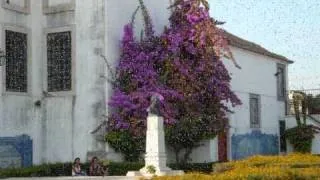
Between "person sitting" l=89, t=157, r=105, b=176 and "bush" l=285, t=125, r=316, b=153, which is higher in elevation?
"bush" l=285, t=125, r=316, b=153

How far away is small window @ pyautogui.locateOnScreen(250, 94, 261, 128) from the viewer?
100 feet

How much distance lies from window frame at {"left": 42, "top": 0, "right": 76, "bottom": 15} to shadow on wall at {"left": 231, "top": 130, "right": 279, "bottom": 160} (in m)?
9.50

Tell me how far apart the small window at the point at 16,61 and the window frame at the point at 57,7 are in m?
1.11

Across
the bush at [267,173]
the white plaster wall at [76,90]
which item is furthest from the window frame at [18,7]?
the bush at [267,173]

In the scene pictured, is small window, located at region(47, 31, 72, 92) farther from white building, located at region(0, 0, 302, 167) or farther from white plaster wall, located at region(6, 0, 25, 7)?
white plaster wall, located at region(6, 0, 25, 7)

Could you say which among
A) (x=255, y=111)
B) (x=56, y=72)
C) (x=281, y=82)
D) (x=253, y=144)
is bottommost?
(x=253, y=144)

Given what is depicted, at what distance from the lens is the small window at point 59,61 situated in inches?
892

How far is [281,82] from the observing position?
3416 centimetres

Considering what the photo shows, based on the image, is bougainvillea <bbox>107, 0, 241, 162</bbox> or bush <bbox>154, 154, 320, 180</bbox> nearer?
bush <bbox>154, 154, 320, 180</bbox>

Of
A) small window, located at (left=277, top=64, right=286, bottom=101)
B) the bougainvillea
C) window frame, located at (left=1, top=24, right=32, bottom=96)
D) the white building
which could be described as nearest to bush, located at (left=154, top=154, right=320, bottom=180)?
the bougainvillea

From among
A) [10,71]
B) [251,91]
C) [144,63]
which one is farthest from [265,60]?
[10,71]

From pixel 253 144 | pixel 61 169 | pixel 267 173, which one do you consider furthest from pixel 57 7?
pixel 267 173

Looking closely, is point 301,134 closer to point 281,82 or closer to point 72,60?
point 281,82

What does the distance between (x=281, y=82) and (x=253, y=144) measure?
4809mm
